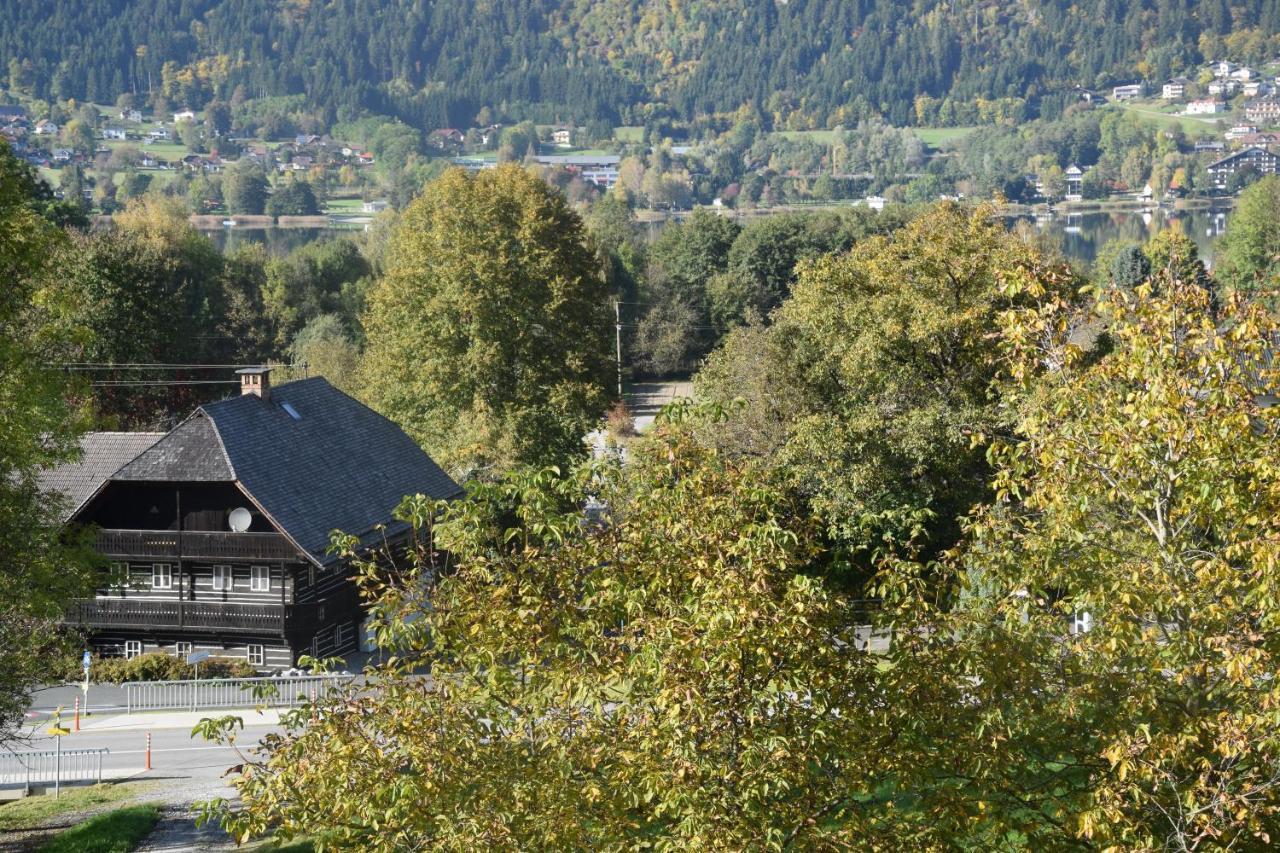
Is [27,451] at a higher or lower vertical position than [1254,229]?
higher

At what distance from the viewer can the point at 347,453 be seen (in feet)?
152

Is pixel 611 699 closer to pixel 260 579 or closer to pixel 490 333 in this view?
pixel 260 579

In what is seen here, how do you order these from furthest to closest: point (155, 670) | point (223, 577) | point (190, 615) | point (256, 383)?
point (256, 383), point (223, 577), point (190, 615), point (155, 670)

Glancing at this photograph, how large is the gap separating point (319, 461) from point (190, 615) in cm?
566

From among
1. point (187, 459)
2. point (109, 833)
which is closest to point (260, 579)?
point (187, 459)

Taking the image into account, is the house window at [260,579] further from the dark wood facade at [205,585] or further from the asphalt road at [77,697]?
the asphalt road at [77,697]

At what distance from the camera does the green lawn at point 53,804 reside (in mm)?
29078

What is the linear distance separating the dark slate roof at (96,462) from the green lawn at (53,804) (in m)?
15.4

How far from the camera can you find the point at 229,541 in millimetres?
41500

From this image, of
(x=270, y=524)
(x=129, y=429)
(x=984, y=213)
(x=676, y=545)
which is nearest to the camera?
(x=676, y=545)

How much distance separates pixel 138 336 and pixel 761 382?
3164 cm

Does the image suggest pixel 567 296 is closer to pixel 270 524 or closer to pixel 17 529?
pixel 270 524

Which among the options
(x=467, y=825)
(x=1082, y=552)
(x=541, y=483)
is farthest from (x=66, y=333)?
(x=1082, y=552)

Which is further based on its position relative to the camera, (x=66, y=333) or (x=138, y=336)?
(x=138, y=336)
